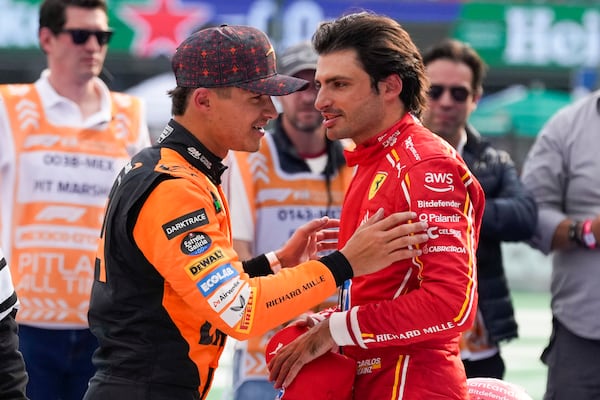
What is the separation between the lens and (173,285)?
314cm

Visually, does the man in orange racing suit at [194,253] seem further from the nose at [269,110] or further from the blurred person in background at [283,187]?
the blurred person in background at [283,187]

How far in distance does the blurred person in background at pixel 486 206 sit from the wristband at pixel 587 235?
28 cm

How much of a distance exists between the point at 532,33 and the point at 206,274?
17.9m

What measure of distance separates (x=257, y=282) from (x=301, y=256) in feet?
2.26

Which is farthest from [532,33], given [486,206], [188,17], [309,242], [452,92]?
[309,242]

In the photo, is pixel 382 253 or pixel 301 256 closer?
pixel 382 253

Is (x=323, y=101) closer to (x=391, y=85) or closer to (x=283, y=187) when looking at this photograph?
(x=391, y=85)

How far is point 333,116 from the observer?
11.6 ft

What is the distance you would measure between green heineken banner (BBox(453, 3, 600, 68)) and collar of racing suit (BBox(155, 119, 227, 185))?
1680 centimetres

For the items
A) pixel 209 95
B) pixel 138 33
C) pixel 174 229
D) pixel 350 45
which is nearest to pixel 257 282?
pixel 174 229

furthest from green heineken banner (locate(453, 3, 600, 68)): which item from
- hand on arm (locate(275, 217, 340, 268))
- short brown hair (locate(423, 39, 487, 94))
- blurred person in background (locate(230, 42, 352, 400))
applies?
hand on arm (locate(275, 217, 340, 268))

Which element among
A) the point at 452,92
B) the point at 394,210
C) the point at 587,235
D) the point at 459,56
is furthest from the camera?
the point at 459,56

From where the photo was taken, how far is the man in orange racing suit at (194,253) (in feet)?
10.2

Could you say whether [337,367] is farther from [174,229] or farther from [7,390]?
[7,390]
